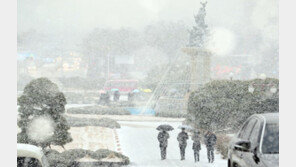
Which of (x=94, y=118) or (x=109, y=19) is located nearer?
(x=94, y=118)

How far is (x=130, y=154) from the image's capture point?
9.15 metres

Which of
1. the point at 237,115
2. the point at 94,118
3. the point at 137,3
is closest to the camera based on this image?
the point at 237,115

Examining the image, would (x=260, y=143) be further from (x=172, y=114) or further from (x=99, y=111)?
(x=99, y=111)

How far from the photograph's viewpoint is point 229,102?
10.3 meters

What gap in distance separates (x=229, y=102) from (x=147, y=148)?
2.48m

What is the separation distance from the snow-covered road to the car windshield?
466cm

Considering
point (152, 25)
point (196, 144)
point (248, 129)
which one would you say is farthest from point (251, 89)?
point (152, 25)

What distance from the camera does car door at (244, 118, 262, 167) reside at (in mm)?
3421

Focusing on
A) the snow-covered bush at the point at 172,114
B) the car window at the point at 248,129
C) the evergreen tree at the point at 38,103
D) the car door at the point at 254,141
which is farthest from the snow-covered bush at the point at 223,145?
the car door at the point at 254,141

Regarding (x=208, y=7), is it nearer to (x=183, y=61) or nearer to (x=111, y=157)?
(x=183, y=61)

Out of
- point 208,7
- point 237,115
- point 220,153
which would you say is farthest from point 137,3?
point 220,153

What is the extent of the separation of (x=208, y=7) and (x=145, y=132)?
14.8ft

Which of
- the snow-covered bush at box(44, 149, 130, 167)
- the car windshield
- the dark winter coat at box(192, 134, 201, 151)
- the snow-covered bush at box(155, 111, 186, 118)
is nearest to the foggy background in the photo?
the snow-covered bush at box(155, 111, 186, 118)

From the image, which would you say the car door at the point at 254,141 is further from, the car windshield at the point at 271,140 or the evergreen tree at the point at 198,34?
the evergreen tree at the point at 198,34
